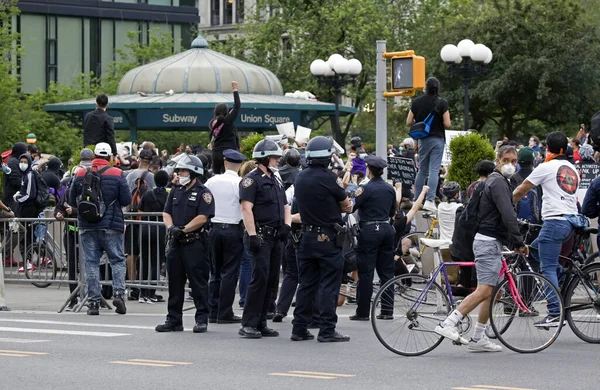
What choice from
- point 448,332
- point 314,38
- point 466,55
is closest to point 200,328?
point 448,332

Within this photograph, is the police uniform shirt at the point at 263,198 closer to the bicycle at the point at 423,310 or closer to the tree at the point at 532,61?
the bicycle at the point at 423,310

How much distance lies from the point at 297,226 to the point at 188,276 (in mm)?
1746

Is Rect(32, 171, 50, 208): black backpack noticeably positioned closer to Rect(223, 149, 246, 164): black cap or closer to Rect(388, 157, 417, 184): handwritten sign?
Rect(388, 157, 417, 184): handwritten sign

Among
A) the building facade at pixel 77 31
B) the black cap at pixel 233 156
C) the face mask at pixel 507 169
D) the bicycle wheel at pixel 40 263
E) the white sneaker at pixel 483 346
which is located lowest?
the white sneaker at pixel 483 346

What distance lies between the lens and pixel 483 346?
43.4 ft

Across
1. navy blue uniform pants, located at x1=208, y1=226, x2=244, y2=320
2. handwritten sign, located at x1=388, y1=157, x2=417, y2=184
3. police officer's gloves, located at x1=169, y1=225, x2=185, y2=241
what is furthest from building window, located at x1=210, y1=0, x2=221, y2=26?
police officer's gloves, located at x1=169, y1=225, x2=185, y2=241

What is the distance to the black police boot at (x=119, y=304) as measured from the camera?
58.2 feet

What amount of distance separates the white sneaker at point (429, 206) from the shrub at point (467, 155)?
118cm

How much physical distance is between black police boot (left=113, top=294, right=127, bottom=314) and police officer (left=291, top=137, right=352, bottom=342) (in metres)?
4.09

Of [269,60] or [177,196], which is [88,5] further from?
[177,196]

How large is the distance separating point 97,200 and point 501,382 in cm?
751

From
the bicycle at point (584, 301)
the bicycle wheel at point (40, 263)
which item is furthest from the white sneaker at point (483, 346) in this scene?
the bicycle wheel at point (40, 263)

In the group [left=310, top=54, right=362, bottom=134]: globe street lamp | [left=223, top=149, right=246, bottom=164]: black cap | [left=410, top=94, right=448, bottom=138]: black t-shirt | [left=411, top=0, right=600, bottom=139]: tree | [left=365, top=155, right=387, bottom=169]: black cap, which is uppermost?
[left=411, top=0, right=600, bottom=139]: tree

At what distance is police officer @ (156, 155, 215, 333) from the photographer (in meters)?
15.3
